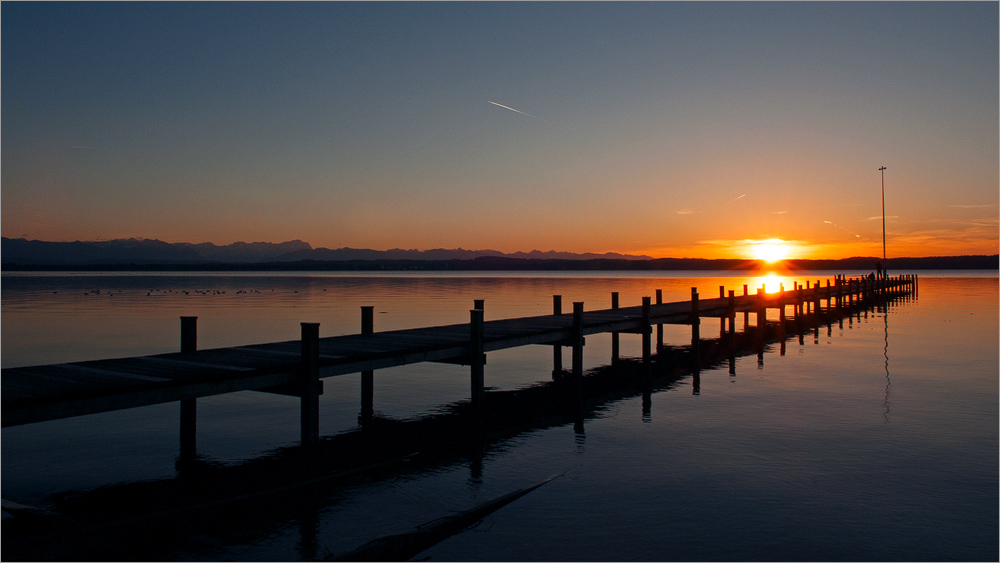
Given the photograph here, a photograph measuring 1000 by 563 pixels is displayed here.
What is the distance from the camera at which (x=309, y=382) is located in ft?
35.1

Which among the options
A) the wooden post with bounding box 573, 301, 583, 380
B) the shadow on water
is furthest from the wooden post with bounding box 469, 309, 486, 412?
the wooden post with bounding box 573, 301, 583, 380

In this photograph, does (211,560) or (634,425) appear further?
(634,425)

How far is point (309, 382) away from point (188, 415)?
3.13 meters

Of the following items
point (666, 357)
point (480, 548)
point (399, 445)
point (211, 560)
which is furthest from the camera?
point (666, 357)

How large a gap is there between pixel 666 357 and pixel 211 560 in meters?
19.2

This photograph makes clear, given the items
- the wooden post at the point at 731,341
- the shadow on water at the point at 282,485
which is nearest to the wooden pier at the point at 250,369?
the shadow on water at the point at 282,485

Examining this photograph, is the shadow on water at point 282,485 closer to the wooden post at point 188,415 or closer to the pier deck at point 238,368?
the wooden post at point 188,415

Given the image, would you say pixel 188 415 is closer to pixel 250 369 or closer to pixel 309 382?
pixel 250 369

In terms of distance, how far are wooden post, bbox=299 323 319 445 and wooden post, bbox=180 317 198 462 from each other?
2.38 meters

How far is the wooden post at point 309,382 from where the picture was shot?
35.1 ft

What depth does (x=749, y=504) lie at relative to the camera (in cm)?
936

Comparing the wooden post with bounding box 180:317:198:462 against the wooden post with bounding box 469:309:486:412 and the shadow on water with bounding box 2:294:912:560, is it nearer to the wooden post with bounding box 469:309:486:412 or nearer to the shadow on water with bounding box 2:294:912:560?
the shadow on water with bounding box 2:294:912:560

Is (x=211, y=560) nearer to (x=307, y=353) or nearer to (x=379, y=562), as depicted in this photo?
(x=379, y=562)

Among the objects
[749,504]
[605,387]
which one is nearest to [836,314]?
[605,387]
